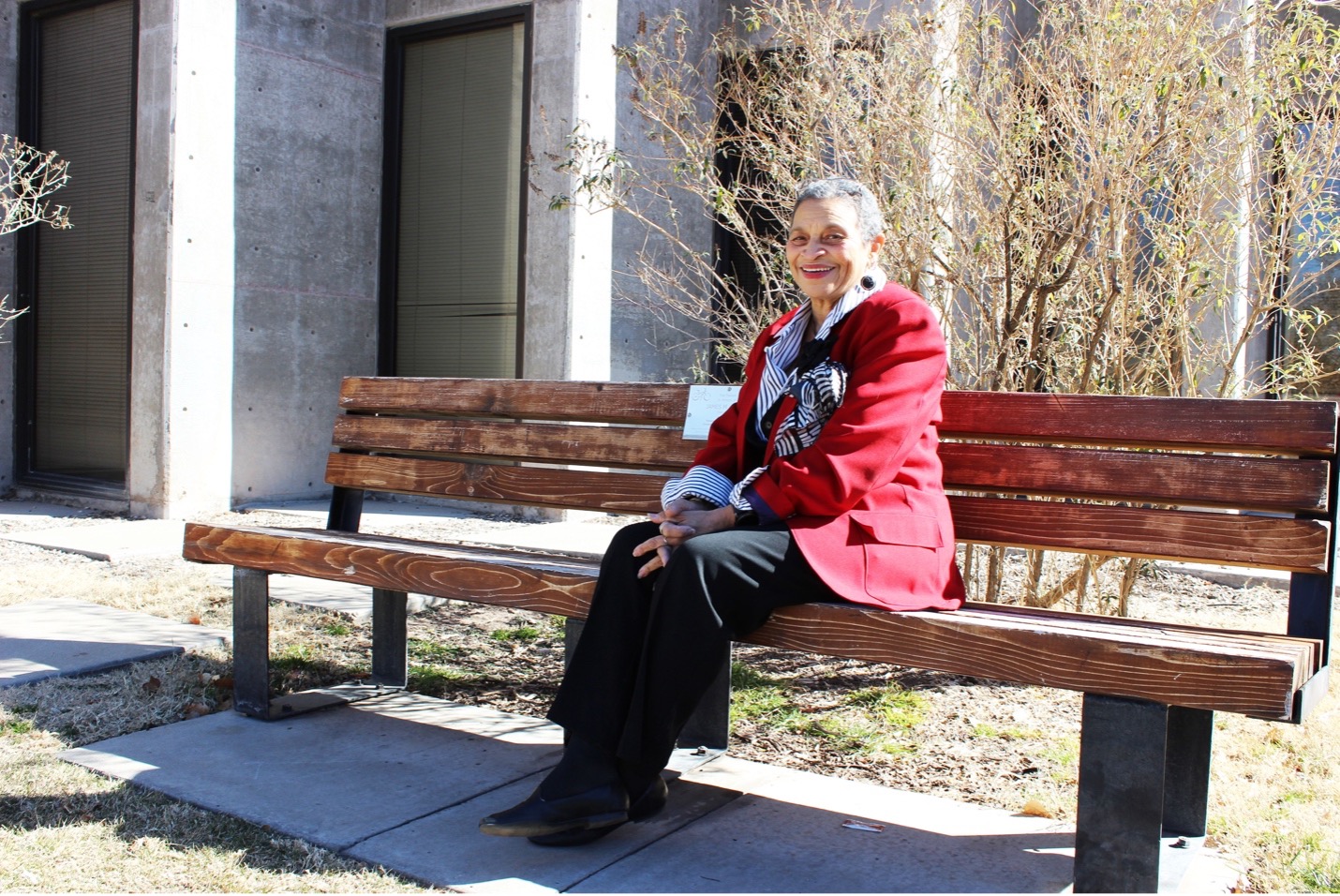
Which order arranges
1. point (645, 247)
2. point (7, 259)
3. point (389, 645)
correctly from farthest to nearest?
1. point (7, 259)
2. point (645, 247)
3. point (389, 645)

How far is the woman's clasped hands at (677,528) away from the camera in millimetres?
2730

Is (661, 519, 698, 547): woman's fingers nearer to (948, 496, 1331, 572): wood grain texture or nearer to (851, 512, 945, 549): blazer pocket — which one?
(851, 512, 945, 549): blazer pocket

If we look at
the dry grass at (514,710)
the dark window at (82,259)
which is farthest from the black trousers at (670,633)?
the dark window at (82,259)

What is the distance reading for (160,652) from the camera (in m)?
4.30

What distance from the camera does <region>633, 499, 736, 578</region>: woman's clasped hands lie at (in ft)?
8.96

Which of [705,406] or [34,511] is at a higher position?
[705,406]

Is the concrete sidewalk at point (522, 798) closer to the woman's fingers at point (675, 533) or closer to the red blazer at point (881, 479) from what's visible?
the red blazer at point (881, 479)

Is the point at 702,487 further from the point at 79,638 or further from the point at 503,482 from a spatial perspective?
the point at 79,638

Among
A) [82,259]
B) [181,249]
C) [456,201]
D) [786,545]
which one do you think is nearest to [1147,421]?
[786,545]

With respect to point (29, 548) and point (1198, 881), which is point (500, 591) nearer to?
point (1198, 881)

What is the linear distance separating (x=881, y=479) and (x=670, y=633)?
59 centimetres

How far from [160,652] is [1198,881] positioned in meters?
3.35

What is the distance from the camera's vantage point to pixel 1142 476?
2.91 meters

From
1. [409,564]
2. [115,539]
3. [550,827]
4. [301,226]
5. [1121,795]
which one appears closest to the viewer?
[1121,795]
